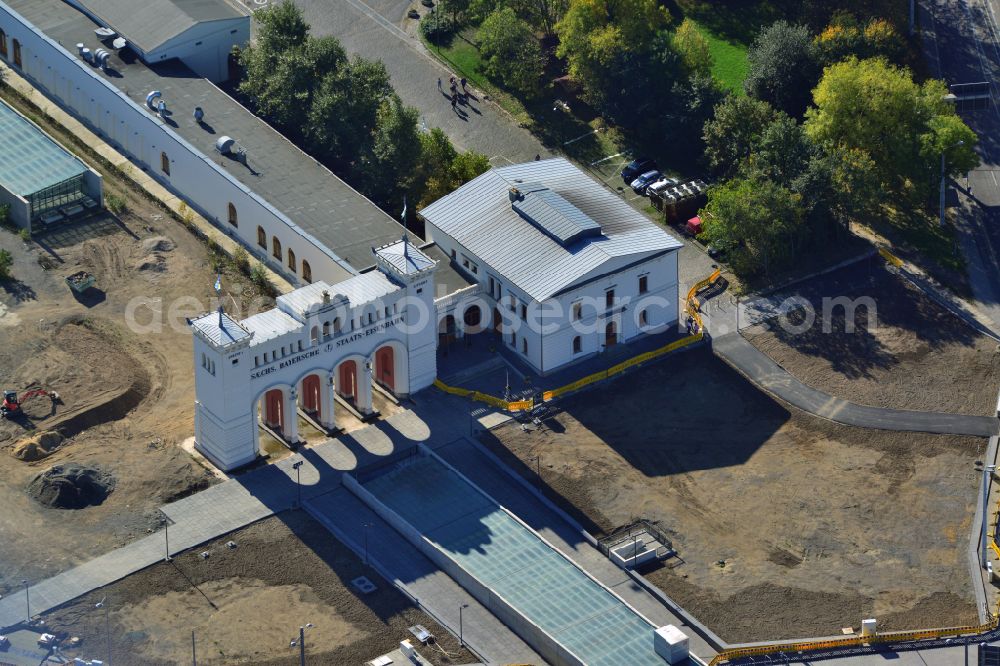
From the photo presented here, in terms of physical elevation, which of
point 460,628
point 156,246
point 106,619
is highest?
point 156,246

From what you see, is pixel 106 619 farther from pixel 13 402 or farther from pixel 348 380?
pixel 348 380

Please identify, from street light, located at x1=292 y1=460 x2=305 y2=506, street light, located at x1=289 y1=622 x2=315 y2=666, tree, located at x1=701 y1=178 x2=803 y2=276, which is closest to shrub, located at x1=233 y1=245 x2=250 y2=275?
street light, located at x1=292 y1=460 x2=305 y2=506

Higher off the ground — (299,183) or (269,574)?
(299,183)

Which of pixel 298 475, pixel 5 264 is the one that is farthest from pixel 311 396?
pixel 5 264

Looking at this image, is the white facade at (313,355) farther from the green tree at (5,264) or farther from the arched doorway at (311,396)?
the green tree at (5,264)

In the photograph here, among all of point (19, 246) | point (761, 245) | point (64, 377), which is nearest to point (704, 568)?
point (761, 245)

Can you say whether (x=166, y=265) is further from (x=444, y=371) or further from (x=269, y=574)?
(x=269, y=574)
